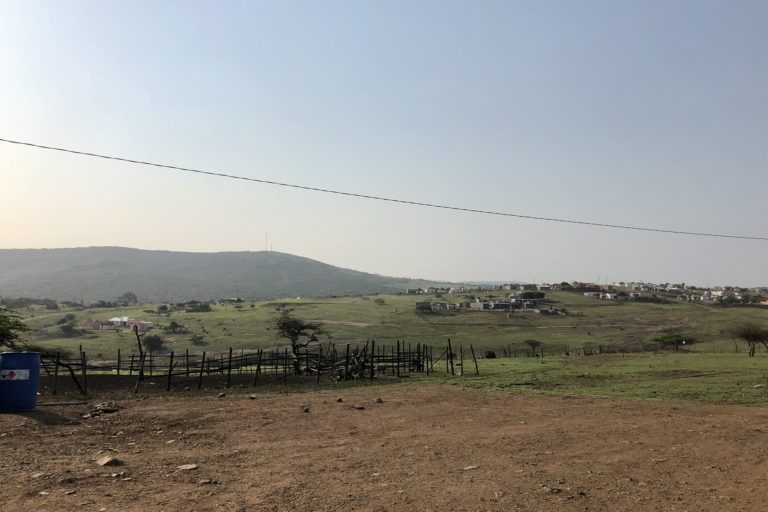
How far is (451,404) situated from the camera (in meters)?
17.2

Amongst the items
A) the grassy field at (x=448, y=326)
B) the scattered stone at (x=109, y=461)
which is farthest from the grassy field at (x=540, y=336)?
the scattered stone at (x=109, y=461)

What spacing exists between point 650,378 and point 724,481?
17.4 meters

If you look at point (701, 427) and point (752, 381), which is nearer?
point (701, 427)

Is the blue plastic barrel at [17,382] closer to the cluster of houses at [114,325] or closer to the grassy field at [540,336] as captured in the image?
the grassy field at [540,336]

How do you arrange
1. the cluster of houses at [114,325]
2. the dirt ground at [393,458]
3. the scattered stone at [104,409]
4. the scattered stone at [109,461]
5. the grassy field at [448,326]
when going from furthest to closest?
1. the cluster of houses at [114,325]
2. the grassy field at [448,326]
3. the scattered stone at [104,409]
4. the scattered stone at [109,461]
5. the dirt ground at [393,458]

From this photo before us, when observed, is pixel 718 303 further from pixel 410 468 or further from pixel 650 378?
pixel 410 468

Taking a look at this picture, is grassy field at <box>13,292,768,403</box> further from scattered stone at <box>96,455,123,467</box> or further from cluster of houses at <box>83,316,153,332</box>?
scattered stone at <box>96,455,123,467</box>

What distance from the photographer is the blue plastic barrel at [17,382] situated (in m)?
14.6

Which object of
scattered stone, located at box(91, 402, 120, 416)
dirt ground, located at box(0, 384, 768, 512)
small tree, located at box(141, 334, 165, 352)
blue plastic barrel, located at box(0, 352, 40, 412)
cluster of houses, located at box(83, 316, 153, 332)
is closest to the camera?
dirt ground, located at box(0, 384, 768, 512)

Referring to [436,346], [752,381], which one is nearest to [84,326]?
[436,346]

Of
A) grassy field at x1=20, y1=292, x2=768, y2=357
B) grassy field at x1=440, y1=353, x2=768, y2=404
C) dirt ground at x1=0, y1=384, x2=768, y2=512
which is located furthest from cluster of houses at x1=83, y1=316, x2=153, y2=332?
dirt ground at x1=0, y1=384, x2=768, y2=512

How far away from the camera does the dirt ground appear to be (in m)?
7.47

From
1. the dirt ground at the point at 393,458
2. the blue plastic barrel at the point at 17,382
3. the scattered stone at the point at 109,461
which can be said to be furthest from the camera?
the blue plastic barrel at the point at 17,382

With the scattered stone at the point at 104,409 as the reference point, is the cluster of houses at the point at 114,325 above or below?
below
